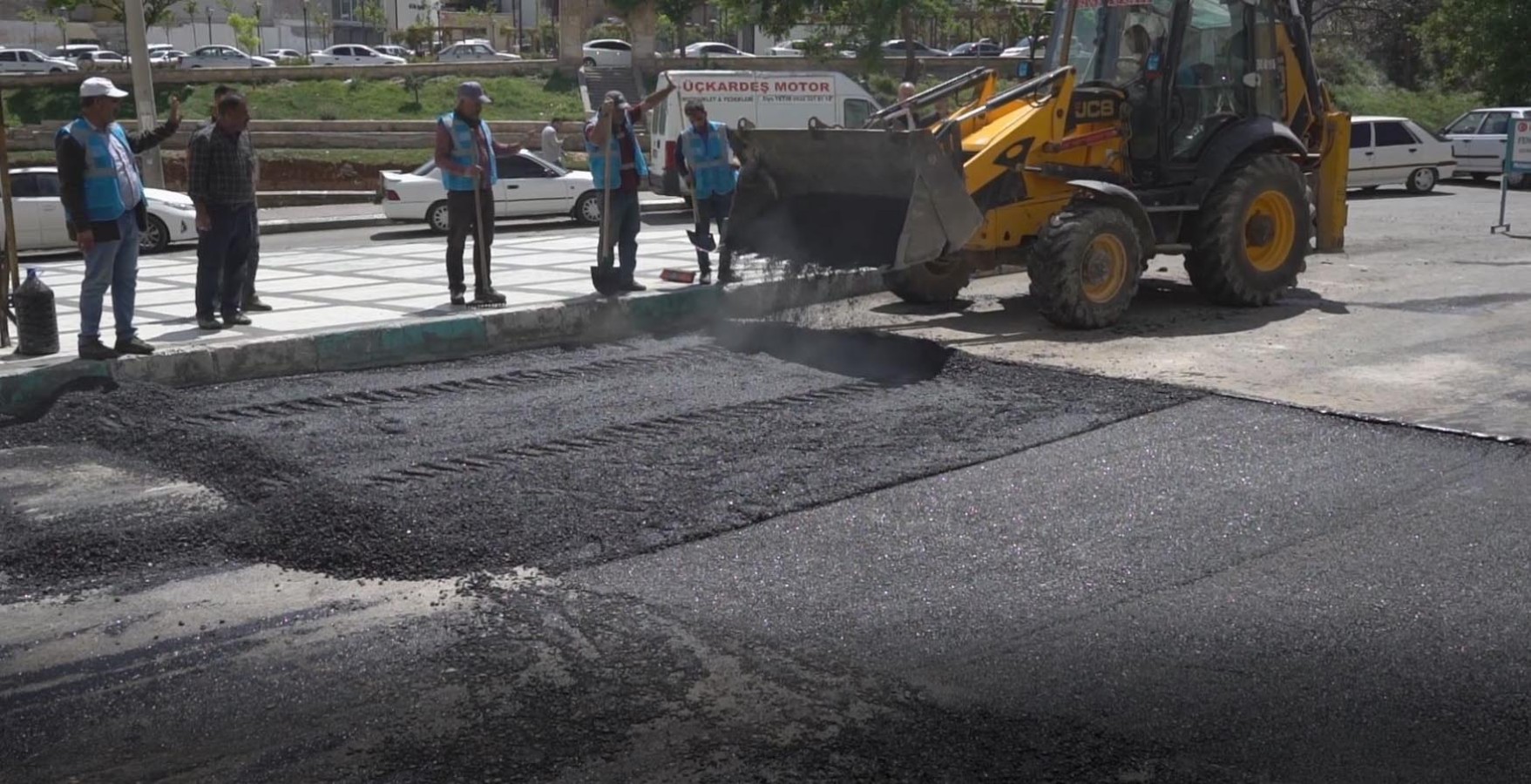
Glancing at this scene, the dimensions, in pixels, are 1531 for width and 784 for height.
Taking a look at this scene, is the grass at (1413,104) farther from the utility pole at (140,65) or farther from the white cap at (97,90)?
the white cap at (97,90)

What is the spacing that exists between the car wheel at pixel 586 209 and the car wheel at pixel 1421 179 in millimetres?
14360

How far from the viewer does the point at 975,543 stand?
6582 millimetres

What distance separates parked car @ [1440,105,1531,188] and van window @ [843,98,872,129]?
35.9ft

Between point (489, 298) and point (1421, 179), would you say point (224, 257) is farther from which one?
point (1421, 179)

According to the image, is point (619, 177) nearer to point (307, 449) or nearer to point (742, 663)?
point (307, 449)

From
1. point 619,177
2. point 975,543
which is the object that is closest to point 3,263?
point 619,177

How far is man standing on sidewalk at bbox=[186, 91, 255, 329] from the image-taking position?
11039 mm

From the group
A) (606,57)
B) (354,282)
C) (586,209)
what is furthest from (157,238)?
(606,57)

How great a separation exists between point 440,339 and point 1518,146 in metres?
15.4

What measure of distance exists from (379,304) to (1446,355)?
8.18m

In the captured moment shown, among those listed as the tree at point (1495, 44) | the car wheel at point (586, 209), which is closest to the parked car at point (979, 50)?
the tree at point (1495, 44)

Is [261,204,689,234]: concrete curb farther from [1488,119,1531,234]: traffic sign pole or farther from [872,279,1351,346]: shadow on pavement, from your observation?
[1488,119,1531,234]: traffic sign pole

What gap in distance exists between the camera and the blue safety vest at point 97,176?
959 cm

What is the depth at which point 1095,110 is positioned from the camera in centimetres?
1221
